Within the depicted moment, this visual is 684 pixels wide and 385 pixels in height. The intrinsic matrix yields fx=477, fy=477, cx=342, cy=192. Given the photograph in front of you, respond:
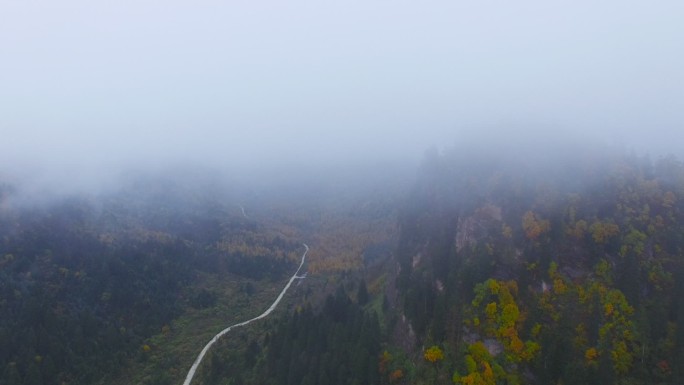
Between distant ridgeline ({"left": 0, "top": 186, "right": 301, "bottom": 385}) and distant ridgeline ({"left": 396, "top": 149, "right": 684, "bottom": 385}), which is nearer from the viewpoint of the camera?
distant ridgeline ({"left": 396, "top": 149, "right": 684, "bottom": 385})

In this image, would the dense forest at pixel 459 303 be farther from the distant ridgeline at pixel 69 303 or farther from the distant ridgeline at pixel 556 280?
the distant ridgeline at pixel 69 303

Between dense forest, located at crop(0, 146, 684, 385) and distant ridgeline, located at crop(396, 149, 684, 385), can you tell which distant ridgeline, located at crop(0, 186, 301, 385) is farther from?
distant ridgeline, located at crop(396, 149, 684, 385)

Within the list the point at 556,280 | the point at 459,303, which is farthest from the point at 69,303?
the point at 556,280

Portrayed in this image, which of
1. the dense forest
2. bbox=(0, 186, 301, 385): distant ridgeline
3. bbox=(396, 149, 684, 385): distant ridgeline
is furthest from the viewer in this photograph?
bbox=(0, 186, 301, 385): distant ridgeline

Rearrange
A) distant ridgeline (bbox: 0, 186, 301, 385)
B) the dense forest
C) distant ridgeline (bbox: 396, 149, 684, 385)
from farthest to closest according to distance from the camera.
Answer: distant ridgeline (bbox: 0, 186, 301, 385) → the dense forest → distant ridgeline (bbox: 396, 149, 684, 385)

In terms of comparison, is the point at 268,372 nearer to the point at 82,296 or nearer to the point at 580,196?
the point at 82,296

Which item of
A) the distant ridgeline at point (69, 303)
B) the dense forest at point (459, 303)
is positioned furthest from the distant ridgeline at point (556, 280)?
the distant ridgeline at point (69, 303)

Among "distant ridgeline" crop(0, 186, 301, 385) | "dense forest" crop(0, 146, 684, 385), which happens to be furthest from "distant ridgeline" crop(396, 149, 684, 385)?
"distant ridgeline" crop(0, 186, 301, 385)

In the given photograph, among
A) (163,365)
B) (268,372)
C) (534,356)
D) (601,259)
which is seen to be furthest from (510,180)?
(163,365)

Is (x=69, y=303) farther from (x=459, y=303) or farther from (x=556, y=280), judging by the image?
(x=556, y=280)
